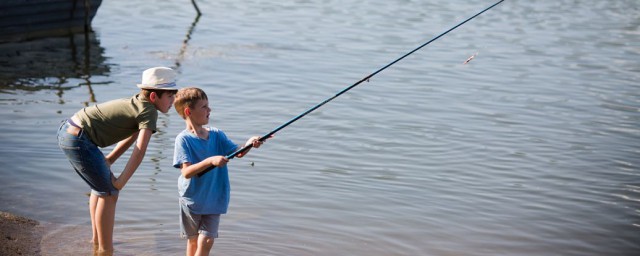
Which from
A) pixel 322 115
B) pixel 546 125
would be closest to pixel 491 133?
pixel 546 125

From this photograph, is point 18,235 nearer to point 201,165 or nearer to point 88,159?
point 88,159

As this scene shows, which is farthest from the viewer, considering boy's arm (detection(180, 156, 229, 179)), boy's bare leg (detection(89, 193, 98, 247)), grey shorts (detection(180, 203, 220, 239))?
boy's bare leg (detection(89, 193, 98, 247))

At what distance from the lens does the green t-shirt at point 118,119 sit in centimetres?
518

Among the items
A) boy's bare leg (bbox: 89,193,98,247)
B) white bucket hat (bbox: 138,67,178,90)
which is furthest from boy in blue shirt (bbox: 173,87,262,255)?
boy's bare leg (bbox: 89,193,98,247)

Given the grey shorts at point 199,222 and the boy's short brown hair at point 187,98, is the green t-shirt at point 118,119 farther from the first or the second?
the grey shorts at point 199,222

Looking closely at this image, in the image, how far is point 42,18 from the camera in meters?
16.5

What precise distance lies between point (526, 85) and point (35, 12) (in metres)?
8.45

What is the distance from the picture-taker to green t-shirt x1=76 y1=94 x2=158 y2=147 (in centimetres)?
518

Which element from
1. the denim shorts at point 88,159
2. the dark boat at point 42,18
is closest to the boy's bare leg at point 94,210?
the denim shorts at point 88,159

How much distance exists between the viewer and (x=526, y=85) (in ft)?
43.0

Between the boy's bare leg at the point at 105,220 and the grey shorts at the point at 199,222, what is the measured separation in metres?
0.66

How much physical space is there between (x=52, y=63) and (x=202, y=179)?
971 centimetres

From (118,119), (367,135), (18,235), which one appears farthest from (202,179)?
(367,135)

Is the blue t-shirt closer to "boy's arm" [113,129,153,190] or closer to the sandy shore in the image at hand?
"boy's arm" [113,129,153,190]
